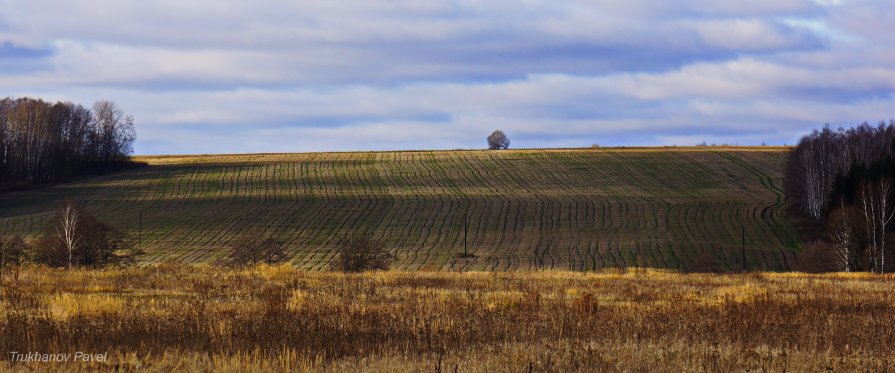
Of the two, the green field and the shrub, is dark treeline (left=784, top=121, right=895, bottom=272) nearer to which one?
the green field

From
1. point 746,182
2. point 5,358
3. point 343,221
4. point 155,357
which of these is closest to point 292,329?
point 155,357

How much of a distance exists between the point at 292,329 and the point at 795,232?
69.6m

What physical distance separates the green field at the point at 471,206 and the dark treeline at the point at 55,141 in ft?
19.2

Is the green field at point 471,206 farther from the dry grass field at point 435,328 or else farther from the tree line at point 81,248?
the dry grass field at point 435,328

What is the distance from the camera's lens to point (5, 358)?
11.5 metres

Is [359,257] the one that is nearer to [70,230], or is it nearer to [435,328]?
[70,230]

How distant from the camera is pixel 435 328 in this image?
14.8 m

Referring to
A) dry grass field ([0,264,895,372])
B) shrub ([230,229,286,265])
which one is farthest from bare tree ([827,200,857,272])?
dry grass field ([0,264,895,372])

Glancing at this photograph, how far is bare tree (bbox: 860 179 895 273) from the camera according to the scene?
55.1m

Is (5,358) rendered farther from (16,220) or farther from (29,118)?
(29,118)

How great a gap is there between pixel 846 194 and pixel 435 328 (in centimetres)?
6083

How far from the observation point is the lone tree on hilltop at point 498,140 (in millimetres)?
172875

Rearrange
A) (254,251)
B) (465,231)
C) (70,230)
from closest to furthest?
(70,230) → (254,251) → (465,231)

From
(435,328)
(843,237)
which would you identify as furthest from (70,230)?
(843,237)
